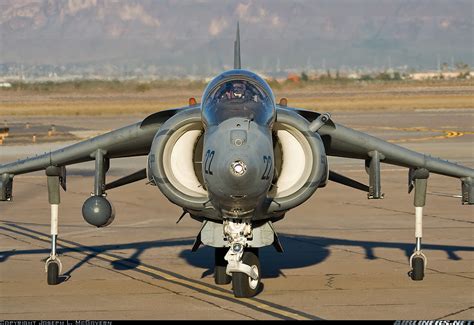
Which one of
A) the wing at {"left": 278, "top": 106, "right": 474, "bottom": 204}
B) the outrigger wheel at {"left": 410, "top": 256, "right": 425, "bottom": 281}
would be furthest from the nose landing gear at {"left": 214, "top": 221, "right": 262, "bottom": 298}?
the outrigger wheel at {"left": 410, "top": 256, "right": 425, "bottom": 281}

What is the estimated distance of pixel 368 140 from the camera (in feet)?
50.8

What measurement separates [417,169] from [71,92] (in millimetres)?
126734

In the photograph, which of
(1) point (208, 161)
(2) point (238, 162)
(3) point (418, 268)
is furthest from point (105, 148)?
(3) point (418, 268)

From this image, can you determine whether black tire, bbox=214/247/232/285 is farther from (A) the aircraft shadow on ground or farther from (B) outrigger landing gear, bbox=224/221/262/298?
(B) outrigger landing gear, bbox=224/221/262/298

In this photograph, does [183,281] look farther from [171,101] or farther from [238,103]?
[171,101]

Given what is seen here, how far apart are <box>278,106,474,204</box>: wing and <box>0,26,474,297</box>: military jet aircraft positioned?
0.05ft

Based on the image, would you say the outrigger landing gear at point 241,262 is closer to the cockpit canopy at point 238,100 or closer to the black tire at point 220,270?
the black tire at point 220,270

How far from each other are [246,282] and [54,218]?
3.49 meters

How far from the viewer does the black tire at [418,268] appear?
15.5m

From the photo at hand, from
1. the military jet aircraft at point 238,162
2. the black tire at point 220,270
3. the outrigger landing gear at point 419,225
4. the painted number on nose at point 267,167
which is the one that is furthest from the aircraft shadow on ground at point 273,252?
Result: the painted number on nose at point 267,167

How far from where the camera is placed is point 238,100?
535 inches

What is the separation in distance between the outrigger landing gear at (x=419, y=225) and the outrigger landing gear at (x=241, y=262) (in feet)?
8.73

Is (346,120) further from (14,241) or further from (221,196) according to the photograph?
A: (221,196)

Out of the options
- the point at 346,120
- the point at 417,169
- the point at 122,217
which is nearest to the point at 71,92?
the point at 346,120
